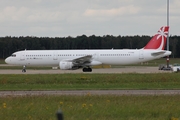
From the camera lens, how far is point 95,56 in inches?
1953

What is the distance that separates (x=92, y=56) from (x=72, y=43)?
238 ft

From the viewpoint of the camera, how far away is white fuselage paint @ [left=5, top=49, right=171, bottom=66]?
4919cm

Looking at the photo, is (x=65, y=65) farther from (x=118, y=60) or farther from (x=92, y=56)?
(x=118, y=60)

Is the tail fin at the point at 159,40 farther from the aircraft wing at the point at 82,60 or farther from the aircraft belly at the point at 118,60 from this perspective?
the aircraft wing at the point at 82,60

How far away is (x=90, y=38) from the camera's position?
12238cm
